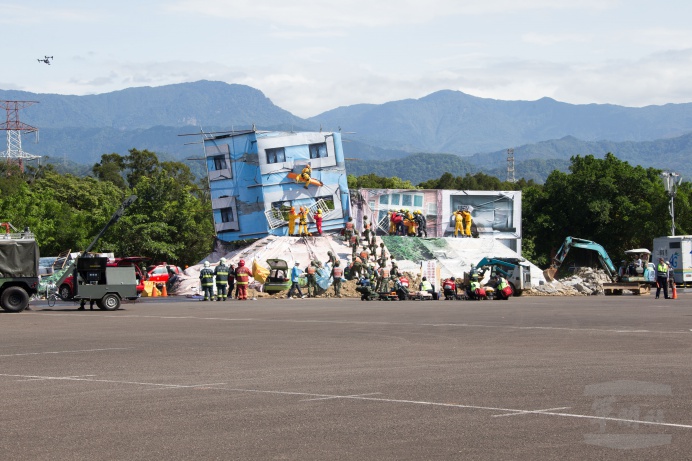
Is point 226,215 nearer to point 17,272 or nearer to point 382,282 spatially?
point 382,282

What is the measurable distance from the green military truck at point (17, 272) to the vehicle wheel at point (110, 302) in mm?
2389

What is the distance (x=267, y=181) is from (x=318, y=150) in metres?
5.03

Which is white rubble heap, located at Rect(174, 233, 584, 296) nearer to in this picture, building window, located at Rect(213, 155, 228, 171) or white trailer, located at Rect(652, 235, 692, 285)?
white trailer, located at Rect(652, 235, 692, 285)

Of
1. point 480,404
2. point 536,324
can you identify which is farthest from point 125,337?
point 480,404

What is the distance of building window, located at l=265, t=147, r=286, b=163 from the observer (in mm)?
69250

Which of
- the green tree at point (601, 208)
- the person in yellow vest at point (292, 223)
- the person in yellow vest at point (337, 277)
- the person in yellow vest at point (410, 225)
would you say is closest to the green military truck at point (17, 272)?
the person in yellow vest at point (337, 277)

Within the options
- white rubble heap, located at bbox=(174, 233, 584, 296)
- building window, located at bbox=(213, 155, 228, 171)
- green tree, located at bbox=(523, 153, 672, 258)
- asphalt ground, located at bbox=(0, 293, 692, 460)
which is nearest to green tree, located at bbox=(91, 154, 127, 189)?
green tree, located at bbox=(523, 153, 672, 258)

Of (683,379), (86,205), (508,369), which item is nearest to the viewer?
(683,379)

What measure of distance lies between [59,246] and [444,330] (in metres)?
60.4

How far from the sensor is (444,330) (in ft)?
75.2

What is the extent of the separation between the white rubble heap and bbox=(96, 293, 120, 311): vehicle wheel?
20.0 meters

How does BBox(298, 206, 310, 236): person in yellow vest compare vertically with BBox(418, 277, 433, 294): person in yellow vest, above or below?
above

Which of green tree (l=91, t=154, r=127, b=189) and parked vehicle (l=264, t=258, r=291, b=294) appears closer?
parked vehicle (l=264, t=258, r=291, b=294)

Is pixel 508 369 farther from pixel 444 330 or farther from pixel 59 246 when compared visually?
pixel 59 246
